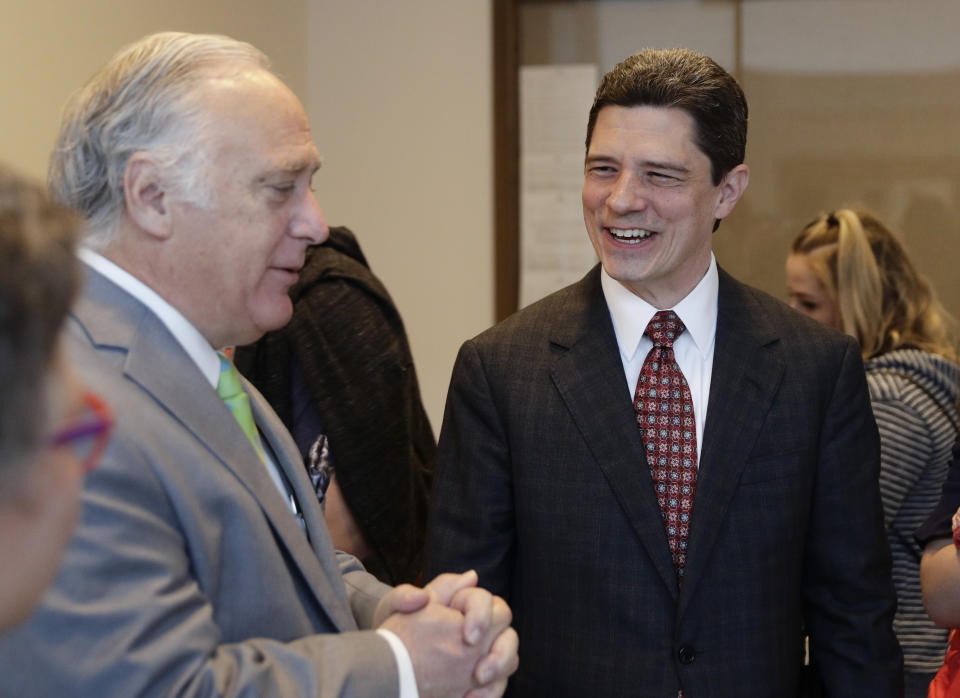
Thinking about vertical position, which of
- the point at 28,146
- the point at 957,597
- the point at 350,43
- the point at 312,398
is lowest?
the point at 957,597

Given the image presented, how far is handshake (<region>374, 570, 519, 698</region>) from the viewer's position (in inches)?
53.6

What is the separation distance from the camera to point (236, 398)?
1.54 m

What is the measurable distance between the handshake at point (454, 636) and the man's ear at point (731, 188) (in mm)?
937

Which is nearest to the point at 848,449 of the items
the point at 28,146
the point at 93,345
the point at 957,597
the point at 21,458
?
the point at 957,597

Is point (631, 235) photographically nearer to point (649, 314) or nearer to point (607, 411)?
point (649, 314)

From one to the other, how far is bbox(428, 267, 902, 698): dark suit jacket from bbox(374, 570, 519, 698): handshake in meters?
0.40

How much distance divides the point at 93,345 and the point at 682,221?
1063 mm

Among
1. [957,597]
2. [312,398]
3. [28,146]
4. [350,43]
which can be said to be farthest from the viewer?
[350,43]

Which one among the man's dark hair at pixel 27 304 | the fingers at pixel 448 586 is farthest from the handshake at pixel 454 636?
the man's dark hair at pixel 27 304

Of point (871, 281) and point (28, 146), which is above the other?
point (28, 146)

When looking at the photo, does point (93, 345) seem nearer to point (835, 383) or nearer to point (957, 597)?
point (835, 383)

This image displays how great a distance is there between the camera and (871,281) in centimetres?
298

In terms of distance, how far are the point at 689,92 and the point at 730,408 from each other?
0.56 metres

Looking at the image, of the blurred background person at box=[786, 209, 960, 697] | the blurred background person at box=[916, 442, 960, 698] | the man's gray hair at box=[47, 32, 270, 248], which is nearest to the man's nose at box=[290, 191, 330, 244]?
the man's gray hair at box=[47, 32, 270, 248]
